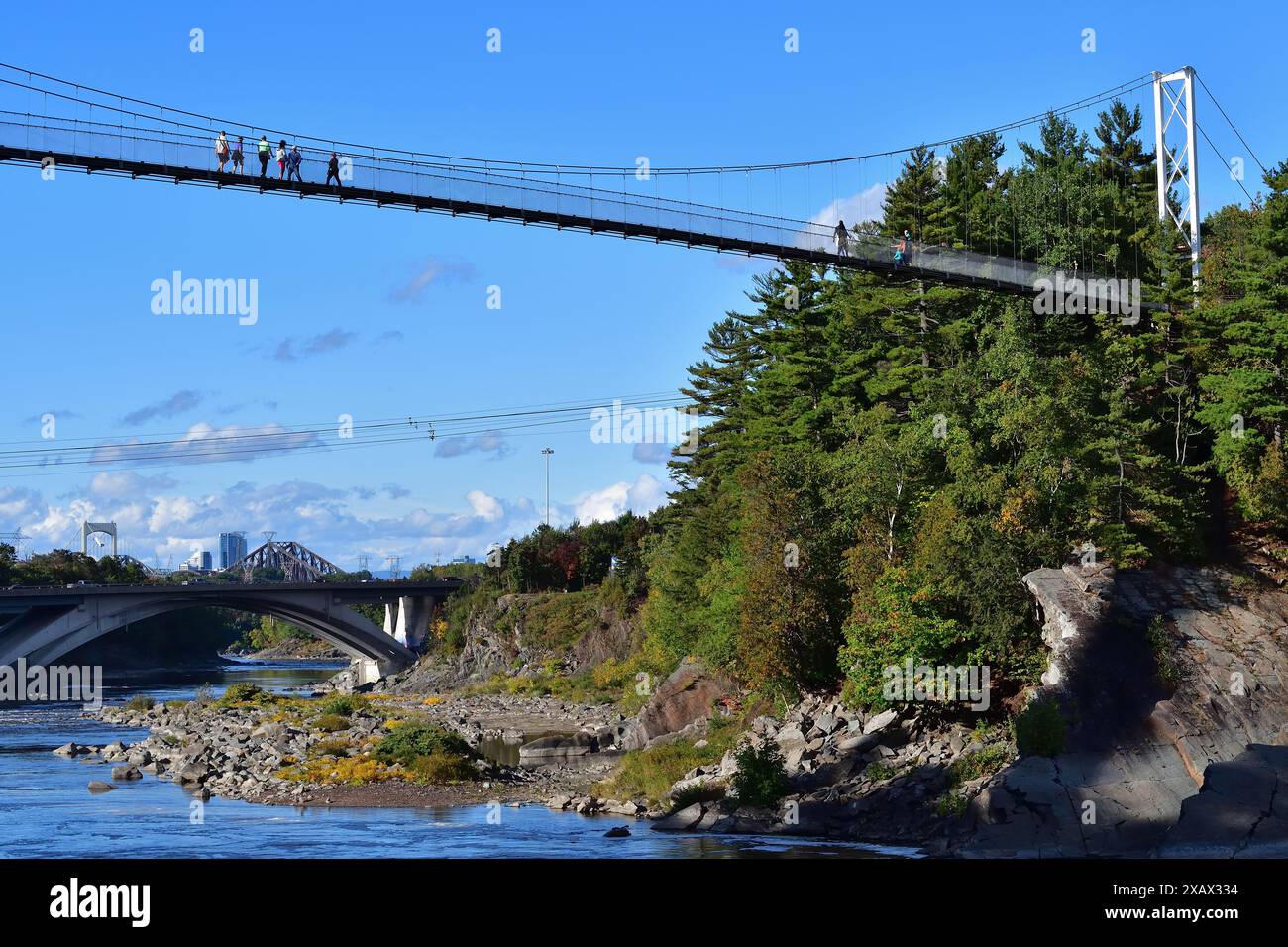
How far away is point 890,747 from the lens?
43438 millimetres

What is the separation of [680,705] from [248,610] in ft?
238

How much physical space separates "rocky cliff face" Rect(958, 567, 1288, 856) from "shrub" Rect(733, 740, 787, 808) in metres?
6.53

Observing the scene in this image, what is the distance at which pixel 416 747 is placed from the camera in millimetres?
56312

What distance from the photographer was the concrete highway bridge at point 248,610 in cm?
10431

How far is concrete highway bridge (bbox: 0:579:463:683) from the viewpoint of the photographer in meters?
104

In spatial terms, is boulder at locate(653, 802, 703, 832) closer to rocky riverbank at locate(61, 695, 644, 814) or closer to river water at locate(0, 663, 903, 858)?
river water at locate(0, 663, 903, 858)

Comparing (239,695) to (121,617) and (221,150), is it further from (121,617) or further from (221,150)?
(221,150)

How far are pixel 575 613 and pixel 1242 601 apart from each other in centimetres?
7395

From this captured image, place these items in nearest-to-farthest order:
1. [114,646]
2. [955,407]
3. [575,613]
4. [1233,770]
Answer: [1233,770], [955,407], [575,613], [114,646]

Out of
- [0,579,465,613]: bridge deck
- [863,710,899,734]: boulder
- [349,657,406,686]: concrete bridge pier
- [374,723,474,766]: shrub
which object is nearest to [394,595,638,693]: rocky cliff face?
[349,657,406,686]: concrete bridge pier

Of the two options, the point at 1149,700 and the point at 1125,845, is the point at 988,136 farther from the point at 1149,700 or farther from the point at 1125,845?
the point at 1125,845
